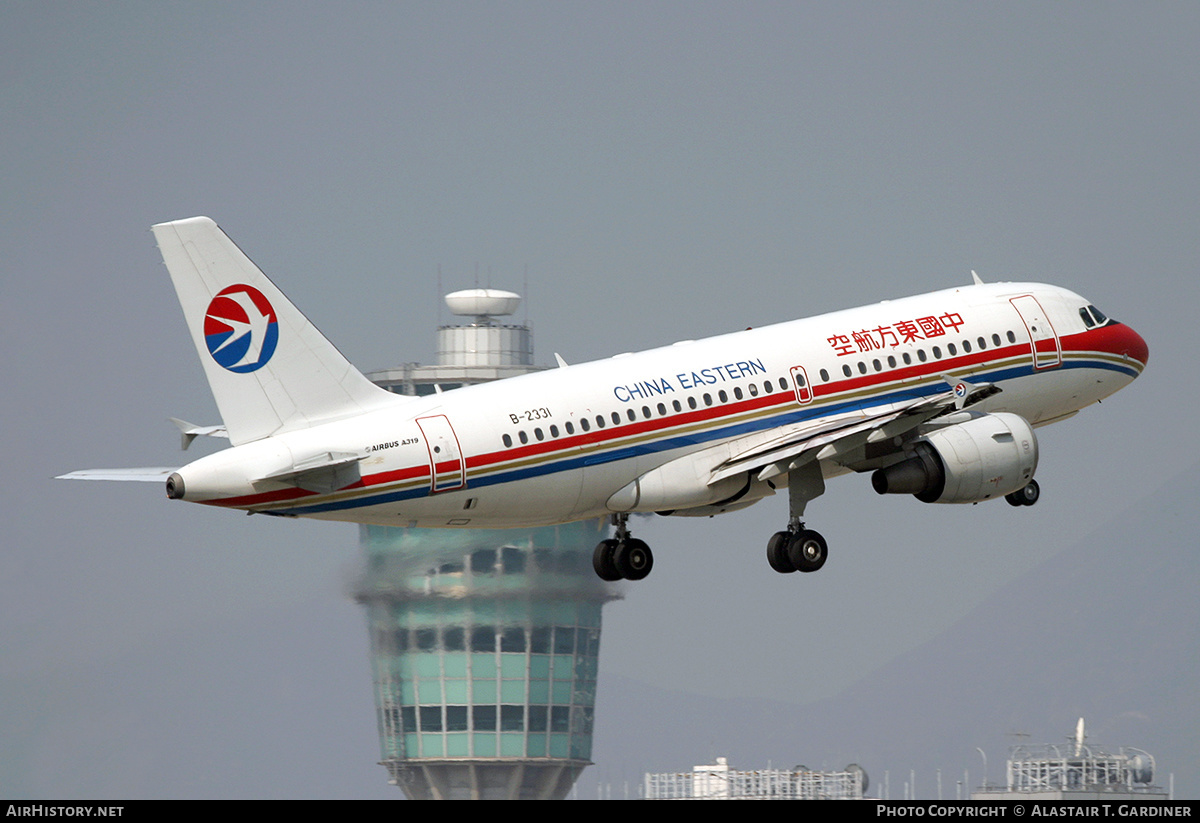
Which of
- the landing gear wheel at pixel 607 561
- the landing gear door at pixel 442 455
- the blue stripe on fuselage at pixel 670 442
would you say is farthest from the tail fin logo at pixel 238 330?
the landing gear wheel at pixel 607 561

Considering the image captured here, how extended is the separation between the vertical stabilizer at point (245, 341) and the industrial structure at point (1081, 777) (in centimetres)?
8906

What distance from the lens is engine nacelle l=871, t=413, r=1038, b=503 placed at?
53312mm

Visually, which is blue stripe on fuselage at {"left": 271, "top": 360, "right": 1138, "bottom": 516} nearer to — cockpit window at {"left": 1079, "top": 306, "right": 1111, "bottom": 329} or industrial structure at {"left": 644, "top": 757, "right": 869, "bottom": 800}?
cockpit window at {"left": 1079, "top": 306, "right": 1111, "bottom": 329}

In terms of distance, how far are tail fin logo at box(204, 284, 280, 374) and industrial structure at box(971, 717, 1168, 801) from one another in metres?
90.1

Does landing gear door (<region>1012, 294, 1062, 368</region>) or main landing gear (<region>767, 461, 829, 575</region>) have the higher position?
landing gear door (<region>1012, 294, 1062, 368</region>)

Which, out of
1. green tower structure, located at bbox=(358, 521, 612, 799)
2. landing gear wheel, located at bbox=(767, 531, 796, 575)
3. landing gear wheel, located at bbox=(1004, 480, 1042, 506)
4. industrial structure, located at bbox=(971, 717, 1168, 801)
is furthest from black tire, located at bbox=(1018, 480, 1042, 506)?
green tower structure, located at bbox=(358, 521, 612, 799)

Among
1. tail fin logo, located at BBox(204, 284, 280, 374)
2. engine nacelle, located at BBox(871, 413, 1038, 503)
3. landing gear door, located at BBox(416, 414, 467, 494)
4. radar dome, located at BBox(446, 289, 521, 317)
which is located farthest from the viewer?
radar dome, located at BBox(446, 289, 521, 317)

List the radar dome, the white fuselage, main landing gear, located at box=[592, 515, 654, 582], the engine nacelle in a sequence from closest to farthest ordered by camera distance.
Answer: the white fuselage → the engine nacelle → main landing gear, located at box=[592, 515, 654, 582] → the radar dome

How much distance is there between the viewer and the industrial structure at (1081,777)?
13125 cm

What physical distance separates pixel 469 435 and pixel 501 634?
4491 inches

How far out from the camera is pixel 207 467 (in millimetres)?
46312

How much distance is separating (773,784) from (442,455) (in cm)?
10612
